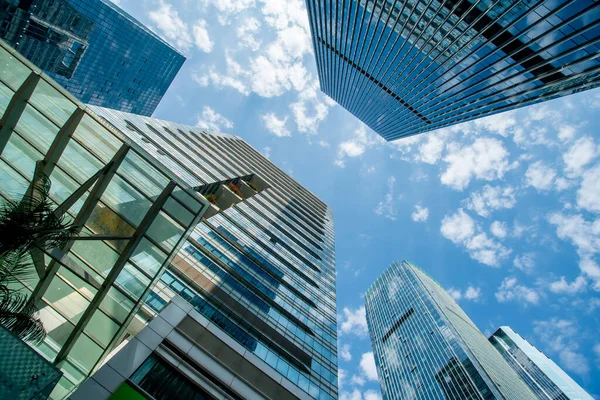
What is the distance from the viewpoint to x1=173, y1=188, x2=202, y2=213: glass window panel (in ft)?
26.5

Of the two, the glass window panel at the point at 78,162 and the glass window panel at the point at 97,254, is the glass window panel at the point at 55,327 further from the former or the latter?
the glass window panel at the point at 78,162

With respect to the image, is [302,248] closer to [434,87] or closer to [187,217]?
[187,217]

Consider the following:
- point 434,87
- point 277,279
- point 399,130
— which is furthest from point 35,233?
point 399,130

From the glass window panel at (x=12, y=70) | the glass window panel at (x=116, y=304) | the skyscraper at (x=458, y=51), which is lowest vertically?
the glass window panel at (x=116, y=304)

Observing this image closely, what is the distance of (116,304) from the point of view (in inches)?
335

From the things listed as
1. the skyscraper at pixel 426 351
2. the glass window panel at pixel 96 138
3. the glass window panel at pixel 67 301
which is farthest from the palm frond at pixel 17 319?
the skyscraper at pixel 426 351

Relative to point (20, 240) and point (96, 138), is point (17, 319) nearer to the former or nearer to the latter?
point (20, 240)

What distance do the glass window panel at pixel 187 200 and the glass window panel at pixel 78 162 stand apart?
1.92m

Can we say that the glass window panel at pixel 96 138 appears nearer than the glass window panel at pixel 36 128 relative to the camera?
No

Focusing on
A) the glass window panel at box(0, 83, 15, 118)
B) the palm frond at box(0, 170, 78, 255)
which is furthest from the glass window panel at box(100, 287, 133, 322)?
the glass window panel at box(0, 83, 15, 118)

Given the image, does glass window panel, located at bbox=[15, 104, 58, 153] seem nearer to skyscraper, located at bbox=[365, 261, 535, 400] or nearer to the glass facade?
the glass facade

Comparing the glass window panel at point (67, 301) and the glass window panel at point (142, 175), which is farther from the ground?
the glass window panel at point (142, 175)

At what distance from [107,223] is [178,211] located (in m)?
1.74

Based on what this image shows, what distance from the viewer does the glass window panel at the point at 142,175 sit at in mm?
7645
